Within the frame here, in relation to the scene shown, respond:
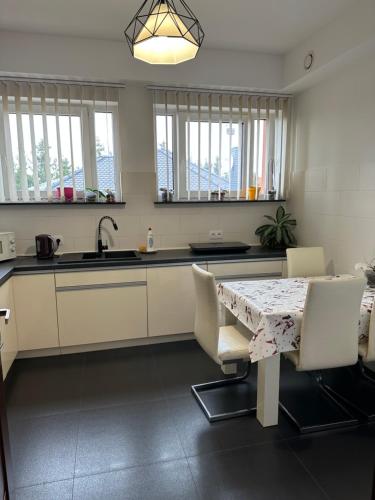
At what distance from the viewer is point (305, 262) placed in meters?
A: 3.00

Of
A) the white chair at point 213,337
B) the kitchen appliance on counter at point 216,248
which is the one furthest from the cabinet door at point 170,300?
the white chair at point 213,337

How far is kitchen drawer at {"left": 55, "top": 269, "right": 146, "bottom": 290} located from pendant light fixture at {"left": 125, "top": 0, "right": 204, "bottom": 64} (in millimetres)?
1743

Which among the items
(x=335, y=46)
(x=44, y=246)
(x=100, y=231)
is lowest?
(x=44, y=246)

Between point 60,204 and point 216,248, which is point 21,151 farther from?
point 216,248

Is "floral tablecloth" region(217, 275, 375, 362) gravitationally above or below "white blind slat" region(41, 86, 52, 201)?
below

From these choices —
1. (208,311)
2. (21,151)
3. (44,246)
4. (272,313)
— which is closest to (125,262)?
(44,246)

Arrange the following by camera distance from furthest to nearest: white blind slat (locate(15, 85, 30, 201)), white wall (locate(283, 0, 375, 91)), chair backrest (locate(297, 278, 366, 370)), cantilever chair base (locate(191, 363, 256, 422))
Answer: white blind slat (locate(15, 85, 30, 201)) → white wall (locate(283, 0, 375, 91)) → cantilever chair base (locate(191, 363, 256, 422)) → chair backrest (locate(297, 278, 366, 370))

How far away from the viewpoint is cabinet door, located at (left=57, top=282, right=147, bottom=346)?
298 cm

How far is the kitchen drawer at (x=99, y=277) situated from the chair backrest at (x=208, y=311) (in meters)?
0.95

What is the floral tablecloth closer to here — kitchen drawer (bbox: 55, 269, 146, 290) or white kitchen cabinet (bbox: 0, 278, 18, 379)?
kitchen drawer (bbox: 55, 269, 146, 290)

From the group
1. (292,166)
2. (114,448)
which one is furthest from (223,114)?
(114,448)

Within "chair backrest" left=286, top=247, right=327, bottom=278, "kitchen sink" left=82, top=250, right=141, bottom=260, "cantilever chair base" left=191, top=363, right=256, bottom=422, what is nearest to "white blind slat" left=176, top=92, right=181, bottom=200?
"kitchen sink" left=82, top=250, right=141, bottom=260

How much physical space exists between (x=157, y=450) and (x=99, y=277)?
1.52 meters

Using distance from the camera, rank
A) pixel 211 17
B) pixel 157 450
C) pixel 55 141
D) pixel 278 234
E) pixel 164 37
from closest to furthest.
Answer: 1. pixel 164 37
2. pixel 157 450
3. pixel 211 17
4. pixel 55 141
5. pixel 278 234
